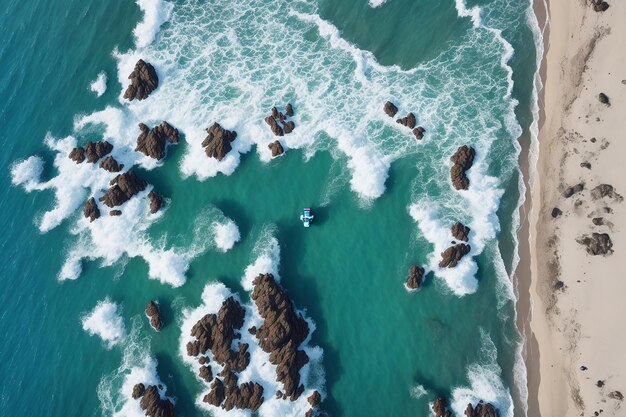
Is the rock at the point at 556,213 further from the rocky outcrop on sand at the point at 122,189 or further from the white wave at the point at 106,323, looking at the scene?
the white wave at the point at 106,323

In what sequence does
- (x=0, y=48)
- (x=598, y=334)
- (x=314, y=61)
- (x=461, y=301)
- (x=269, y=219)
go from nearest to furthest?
(x=598, y=334) < (x=461, y=301) < (x=269, y=219) < (x=314, y=61) < (x=0, y=48)

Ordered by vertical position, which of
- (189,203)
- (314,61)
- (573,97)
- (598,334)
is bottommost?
(189,203)

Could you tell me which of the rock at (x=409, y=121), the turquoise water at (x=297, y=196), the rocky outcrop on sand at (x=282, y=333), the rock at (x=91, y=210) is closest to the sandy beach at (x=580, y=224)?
the turquoise water at (x=297, y=196)

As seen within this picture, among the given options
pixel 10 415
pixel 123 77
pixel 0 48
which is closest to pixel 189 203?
pixel 123 77

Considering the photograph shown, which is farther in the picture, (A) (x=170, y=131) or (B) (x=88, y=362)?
(A) (x=170, y=131)

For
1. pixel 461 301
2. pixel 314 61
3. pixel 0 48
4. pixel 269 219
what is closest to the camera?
pixel 461 301

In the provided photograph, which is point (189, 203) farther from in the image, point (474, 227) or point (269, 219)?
point (474, 227)

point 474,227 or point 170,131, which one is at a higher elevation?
point 474,227
